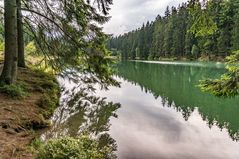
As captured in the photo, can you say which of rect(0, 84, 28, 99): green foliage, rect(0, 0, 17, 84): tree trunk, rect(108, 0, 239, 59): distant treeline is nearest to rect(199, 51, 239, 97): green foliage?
rect(0, 84, 28, 99): green foliage

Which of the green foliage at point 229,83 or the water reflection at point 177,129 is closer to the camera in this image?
the green foliage at point 229,83

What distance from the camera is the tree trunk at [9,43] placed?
35.6 feet

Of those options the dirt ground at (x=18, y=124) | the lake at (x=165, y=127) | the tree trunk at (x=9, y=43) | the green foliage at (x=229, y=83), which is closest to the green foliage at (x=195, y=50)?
the lake at (x=165, y=127)

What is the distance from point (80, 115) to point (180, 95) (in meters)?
9.56

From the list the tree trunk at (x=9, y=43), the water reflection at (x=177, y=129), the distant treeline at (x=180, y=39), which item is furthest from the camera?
the distant treeline at (x=180, y=39)

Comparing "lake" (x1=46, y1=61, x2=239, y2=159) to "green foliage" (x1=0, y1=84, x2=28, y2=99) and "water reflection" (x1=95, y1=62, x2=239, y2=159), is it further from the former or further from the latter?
"green foliage" (x1=0, y1=84, x2=28, y2=99)

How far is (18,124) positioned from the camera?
8289 mm

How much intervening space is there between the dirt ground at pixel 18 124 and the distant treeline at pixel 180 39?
30598mm

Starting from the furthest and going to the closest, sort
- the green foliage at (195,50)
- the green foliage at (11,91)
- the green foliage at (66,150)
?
the green foliage at (195,50), the green foliage at (11,91), the green foliage at (66,150)

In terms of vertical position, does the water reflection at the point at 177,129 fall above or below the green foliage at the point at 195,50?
below

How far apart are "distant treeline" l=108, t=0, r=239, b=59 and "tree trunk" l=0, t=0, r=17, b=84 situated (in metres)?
29.6

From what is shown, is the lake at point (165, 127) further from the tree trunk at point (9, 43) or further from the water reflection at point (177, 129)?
the tree trunk at point (9, 43)

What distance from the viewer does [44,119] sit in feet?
32.1

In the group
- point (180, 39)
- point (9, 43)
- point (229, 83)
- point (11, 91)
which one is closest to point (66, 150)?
point (229, 83)
